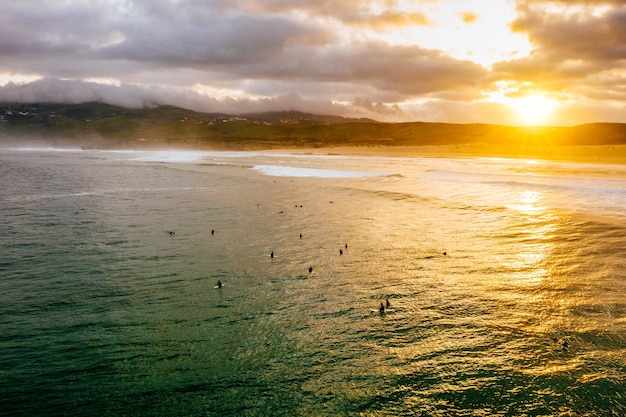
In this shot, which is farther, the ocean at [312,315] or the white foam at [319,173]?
the white foam at [319,173]

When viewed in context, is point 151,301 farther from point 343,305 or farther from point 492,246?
point 492,246

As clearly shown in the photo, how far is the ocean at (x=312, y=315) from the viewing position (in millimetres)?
8281

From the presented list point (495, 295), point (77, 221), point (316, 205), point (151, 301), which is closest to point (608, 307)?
point (495, 295)

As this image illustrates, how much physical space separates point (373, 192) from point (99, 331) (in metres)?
28.8

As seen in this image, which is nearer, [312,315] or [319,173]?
[312,315]

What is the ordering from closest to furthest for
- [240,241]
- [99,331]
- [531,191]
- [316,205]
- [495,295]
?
1. [99,331]
2. [495,295]
3. [240,241]
4. [316,205]
5. [531,191]

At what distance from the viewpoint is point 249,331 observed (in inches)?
424

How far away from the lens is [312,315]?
1179 cm

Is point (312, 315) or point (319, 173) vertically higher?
point (319, 173)

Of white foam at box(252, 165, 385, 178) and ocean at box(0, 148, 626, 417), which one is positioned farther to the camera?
white foam at box(252, 165, 385, 178)

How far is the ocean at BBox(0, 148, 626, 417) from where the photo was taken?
8281 millimetres

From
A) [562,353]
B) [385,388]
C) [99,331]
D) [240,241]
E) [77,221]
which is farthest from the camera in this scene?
[77,221]

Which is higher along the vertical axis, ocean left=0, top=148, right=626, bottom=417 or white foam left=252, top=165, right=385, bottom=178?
white foam left=252, top=165, right=385, bottom=178

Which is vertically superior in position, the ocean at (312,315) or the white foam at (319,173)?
the white foam at (319,173)
